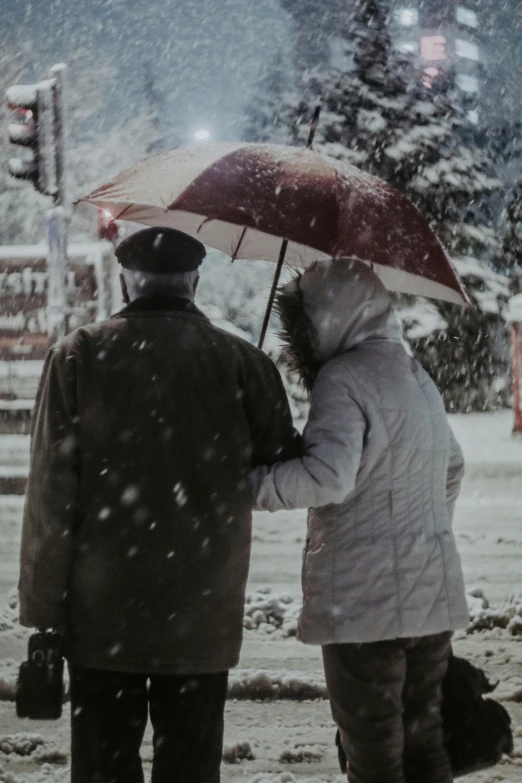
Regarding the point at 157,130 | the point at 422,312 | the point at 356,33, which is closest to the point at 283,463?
the point at 422,312

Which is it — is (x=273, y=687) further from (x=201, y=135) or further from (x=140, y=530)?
(x=201, y=135)

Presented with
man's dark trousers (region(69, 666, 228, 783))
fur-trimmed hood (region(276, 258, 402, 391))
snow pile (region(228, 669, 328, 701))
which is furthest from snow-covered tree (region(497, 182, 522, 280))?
man's dark trousers (region(69, 666, 228, 783))

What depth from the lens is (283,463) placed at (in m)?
2.85

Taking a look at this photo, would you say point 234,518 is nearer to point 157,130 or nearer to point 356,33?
point 356,33

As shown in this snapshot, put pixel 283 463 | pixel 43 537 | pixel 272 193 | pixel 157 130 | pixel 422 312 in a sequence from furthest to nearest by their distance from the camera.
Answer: pixel 157 130 → pixel 422 312 → pixel 272 193 → pixel 283 463 → pixel 43 537

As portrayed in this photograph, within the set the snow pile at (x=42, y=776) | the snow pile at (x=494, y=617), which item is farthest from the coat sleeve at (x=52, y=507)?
the snow pile at (x=494, y=617)

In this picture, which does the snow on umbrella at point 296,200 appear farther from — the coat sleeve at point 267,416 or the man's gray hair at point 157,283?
the coat sleeve at point 267,416

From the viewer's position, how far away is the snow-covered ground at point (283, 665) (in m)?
4.07

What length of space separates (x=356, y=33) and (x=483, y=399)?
693 cm

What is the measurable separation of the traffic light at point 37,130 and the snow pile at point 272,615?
171 inches

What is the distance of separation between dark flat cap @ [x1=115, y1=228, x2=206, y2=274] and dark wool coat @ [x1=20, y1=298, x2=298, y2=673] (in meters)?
0.14

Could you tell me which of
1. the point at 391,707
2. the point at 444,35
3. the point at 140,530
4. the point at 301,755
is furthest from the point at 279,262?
the point at 444,35

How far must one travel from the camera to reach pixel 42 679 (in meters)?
2.70

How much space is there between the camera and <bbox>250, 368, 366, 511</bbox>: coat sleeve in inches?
108
